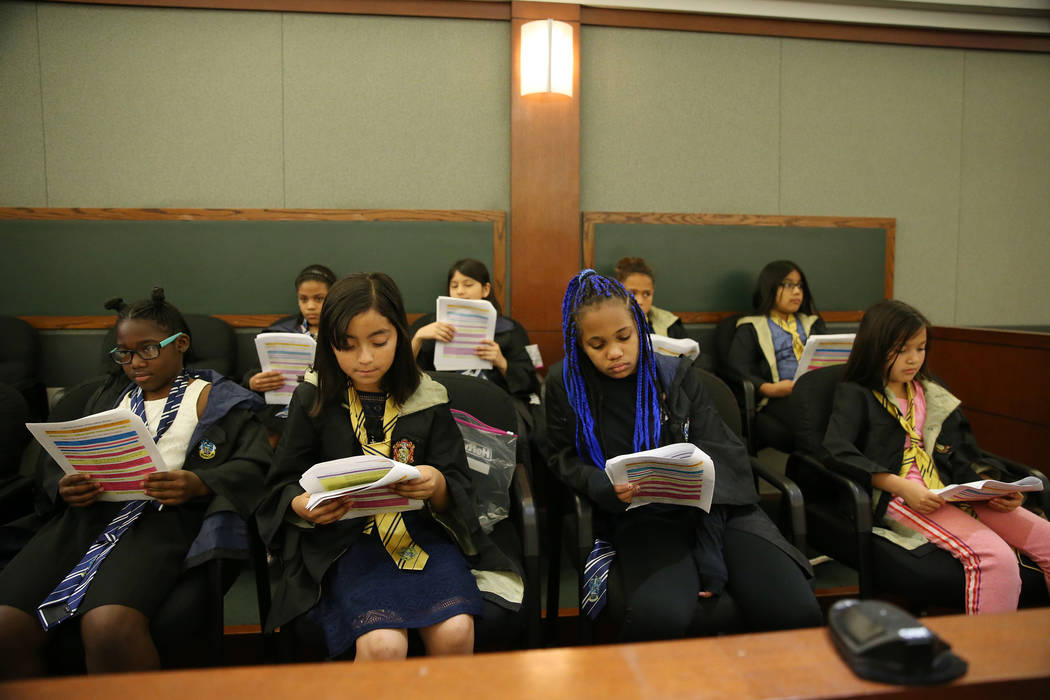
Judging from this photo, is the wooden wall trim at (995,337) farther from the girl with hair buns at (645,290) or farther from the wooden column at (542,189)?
the wooden column at (542,189)

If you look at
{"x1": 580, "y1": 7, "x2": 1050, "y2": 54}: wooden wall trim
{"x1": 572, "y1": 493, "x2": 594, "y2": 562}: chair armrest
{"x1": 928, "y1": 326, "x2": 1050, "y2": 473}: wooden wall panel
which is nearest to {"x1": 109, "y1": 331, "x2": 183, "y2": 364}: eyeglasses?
{"x1": 572, "y1": 493, "x2": 594, "y2": 562}: chair armrest

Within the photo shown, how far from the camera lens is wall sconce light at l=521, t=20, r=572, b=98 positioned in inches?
129

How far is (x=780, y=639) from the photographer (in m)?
1.01

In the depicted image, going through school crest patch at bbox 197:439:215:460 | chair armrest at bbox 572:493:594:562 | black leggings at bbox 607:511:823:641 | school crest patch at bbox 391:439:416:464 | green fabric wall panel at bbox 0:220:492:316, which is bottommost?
black leggings at bbox 607:511:823:641

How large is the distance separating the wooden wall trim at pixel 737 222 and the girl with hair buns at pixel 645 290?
0.30 m

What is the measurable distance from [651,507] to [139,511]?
1.49 m

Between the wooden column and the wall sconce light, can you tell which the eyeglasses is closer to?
the wooden column

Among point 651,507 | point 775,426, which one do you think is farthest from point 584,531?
point 775,426

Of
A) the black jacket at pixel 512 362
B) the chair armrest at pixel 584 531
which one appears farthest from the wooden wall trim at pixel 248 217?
the chair armrest at pixel 584 531

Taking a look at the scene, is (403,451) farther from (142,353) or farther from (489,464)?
(142,353)

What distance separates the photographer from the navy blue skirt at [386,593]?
1463 mm

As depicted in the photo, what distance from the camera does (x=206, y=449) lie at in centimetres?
186

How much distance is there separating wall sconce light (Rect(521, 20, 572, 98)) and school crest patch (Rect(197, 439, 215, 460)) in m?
2.45

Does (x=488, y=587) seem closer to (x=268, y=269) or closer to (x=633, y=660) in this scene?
(x=633, y=660)
